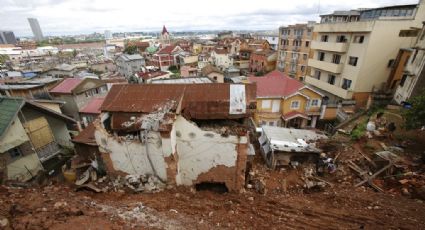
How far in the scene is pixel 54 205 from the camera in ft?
23.2

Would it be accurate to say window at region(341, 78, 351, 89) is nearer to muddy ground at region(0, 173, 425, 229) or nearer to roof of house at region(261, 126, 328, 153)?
roof of house at region(261, 126, 328, 153)

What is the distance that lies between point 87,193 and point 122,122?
12.2ft

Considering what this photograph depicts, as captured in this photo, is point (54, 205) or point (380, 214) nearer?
point (54, 205)

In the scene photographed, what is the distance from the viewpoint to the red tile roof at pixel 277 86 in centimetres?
2141

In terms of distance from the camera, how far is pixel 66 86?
22.1m

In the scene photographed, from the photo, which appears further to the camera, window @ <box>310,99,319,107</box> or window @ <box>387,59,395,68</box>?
window @ <box>310,99,319,107</box>

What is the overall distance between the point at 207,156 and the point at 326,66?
23853mm

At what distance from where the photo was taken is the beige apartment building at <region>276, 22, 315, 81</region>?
35.0 metres

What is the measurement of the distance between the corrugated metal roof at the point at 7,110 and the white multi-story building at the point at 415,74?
94.4ft

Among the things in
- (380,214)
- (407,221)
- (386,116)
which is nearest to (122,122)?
(380,214)

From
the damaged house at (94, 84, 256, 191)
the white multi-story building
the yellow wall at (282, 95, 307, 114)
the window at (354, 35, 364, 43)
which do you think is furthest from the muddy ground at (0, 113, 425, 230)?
the window at (354, 35, 364, 43)

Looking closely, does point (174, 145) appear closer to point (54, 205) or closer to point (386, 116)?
point (54, 205)

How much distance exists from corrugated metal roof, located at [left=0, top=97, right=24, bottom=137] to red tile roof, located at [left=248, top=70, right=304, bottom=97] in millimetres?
18553

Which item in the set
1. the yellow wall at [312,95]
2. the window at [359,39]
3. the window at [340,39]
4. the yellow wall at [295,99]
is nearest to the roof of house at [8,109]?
the yellow wall at [295,99]
